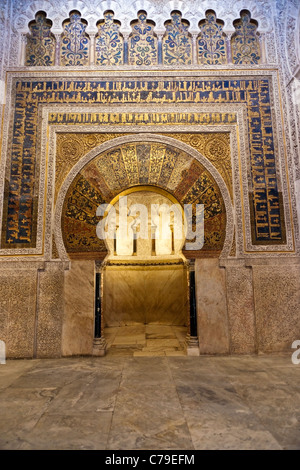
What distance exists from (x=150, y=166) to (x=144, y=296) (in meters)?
3.49

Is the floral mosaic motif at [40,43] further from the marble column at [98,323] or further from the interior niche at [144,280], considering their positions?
the marble column at [98,323]

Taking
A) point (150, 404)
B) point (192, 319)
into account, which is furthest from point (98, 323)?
point (150, 404)

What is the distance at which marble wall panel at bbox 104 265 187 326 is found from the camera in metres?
6.92

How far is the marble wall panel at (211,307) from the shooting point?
168 inches

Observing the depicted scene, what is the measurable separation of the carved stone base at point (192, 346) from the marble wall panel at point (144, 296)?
2513 millimetres

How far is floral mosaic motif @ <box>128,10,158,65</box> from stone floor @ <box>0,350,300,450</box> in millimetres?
4623

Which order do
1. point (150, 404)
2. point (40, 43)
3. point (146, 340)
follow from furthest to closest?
point (146, 340)
point (40, 43)
point (150, 404)

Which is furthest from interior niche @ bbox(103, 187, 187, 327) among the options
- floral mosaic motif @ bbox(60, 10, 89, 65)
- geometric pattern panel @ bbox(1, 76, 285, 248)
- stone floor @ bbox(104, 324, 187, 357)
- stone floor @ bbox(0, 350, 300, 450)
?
stone floor @ bbox(0, 350, 300, 450)

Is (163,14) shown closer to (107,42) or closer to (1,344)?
(107,42)

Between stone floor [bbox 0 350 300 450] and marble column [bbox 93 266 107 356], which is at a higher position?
marble column [bbox 93 266 107 356]

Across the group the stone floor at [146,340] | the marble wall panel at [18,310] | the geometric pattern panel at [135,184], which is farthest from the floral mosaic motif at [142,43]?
the stone floor at [146,340]

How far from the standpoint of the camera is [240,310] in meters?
4.32

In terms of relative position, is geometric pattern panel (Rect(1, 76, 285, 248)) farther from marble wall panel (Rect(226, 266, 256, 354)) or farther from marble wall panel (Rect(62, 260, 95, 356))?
marble wall panel (Rect(62, 260, 95, 356))

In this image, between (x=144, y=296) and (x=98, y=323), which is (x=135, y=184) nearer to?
(x=98, y=323)
